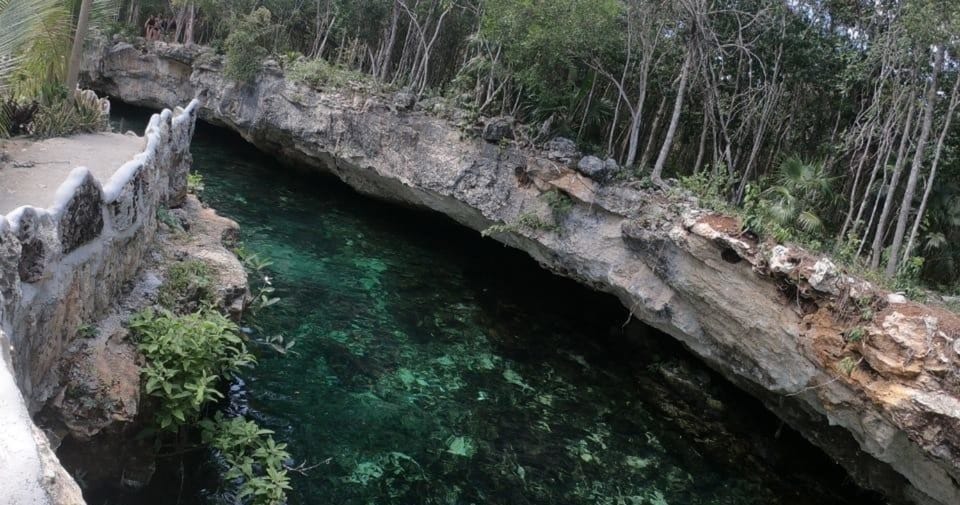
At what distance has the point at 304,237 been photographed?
21.3m

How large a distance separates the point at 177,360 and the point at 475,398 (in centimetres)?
667

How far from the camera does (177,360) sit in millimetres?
8477

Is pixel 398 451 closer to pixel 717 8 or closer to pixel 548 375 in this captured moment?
pixel 548 375

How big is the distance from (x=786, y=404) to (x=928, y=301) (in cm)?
363

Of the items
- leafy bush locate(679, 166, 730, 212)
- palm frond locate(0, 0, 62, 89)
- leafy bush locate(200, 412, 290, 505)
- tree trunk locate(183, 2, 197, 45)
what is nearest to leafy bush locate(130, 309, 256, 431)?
leafy bush locate(200, 412, 290, 505)

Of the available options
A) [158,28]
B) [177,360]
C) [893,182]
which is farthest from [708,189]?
[158,28]

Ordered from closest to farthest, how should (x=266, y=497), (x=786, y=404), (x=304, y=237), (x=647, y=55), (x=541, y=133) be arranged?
(x=266, y=497)
(x=786, y=404)
(x=647, y=55)
(x=541, y=133)
(x=304, y=237)

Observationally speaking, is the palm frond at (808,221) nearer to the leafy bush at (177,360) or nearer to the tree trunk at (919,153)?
the tree trunk at (919,153)

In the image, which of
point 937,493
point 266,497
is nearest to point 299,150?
point 266,497

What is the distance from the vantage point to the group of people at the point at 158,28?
3719 cm

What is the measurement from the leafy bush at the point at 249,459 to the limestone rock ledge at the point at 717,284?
9.48 m

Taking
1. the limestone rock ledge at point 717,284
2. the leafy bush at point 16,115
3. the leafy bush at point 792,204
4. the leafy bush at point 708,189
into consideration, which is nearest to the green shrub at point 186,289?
the leafy bush at point 16,115

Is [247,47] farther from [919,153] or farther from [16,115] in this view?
[919,153]

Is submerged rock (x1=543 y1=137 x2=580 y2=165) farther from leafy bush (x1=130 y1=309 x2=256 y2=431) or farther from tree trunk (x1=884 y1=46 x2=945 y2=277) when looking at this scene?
leafy bush (x1=130 y1=309 x2=256 y2=431)
